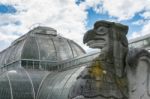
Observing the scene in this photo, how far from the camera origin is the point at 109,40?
5.09 metres

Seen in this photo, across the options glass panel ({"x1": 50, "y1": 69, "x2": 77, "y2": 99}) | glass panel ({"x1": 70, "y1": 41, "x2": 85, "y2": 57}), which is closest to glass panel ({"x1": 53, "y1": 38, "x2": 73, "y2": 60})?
glass panel ({"x1": 70, "y1": 41, "x2": 85, "y2": 57})

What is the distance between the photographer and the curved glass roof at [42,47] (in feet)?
→ 128

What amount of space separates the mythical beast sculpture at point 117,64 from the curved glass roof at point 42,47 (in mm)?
33556

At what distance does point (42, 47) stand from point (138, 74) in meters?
35.0

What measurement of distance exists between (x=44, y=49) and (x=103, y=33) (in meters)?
35.1

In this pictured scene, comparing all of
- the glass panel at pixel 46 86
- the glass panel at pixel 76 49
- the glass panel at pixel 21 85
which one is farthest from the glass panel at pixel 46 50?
the glass panel at pixel 21 85

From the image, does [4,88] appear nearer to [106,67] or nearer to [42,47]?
[42,47]

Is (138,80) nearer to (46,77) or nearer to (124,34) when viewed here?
(124,34)

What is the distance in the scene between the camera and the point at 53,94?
3225 centimetres

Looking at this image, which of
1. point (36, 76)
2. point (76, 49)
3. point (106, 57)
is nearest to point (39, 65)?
point (36, 76)

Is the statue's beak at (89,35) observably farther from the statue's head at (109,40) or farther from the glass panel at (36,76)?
the glass panel at (36,76)

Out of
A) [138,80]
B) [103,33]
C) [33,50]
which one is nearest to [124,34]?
[103,33]

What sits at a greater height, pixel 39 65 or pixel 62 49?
pixel 62 49

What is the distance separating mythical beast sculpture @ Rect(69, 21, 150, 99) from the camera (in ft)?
15.9
